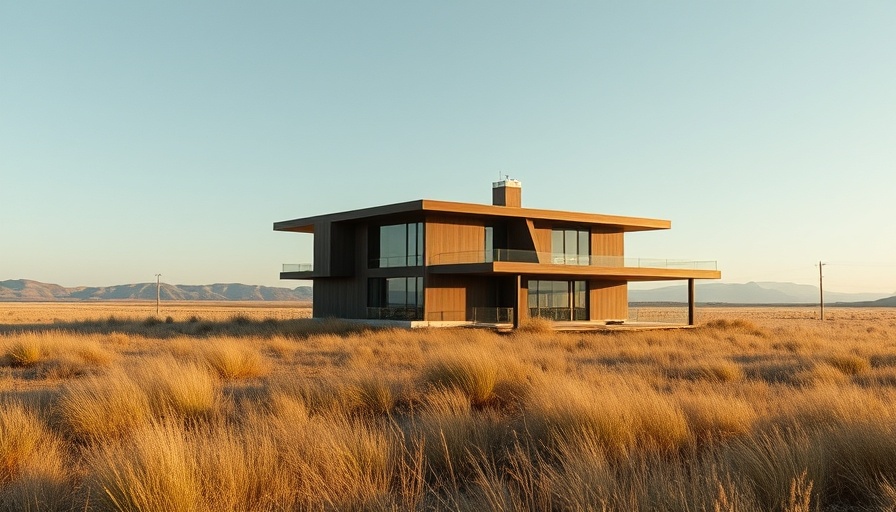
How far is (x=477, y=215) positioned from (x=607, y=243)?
9164 millimetres

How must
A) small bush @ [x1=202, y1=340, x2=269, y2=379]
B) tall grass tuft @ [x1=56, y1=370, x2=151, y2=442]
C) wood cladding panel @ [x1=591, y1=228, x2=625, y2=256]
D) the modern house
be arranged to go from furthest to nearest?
wood cladding panel @ [x1=591, y1=228, x2=625, y2=256] < the modern house < small bush @ [x1=202, y1=340, x2=269, y2=379] < tall grass tuft @ [x1=56, y1=370, x2=151, y2=442]

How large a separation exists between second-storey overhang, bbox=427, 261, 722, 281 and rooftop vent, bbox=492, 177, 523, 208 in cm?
424

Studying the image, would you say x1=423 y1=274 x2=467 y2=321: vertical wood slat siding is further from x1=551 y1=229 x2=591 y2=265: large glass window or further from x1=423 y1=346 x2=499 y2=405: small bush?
x1=423 y1=346 x2=499 y2=405: small bush

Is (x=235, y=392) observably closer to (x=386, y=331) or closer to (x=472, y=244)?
(x=386, y=331)

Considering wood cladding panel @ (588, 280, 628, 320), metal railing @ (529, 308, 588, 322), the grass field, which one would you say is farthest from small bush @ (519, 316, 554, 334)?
the grass field

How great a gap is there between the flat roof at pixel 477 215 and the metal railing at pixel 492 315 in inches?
181

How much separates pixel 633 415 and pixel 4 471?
6.85m

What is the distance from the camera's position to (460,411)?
954cm

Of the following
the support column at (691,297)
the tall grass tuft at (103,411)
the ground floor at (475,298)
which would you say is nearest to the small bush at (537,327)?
the ground floor at (475,298)

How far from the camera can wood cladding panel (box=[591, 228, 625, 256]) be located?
132ft

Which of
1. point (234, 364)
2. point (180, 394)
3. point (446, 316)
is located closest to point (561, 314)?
point (446, 316)

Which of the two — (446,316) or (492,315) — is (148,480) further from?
(492,315)

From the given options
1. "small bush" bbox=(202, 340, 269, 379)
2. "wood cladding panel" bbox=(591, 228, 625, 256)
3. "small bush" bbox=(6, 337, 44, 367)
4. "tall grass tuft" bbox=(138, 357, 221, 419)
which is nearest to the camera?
"tall grass tuft" bbox=(138, 357, 221, 419)

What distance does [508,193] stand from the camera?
37.7 metres
